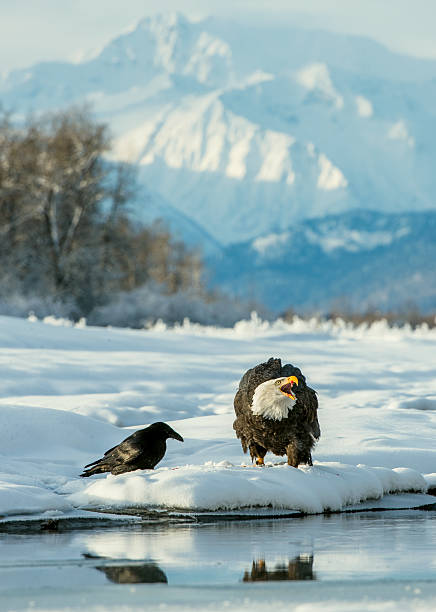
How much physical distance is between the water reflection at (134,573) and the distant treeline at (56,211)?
3269 centimetres

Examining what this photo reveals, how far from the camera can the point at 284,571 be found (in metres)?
6.10

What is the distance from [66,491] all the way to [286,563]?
332 centimetres

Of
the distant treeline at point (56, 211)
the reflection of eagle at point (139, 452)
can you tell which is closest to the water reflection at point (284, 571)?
the reflection of eagle at point (139, 452)

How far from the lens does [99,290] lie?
42.1 m

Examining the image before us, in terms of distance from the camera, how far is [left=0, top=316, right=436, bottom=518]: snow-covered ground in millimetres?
8599

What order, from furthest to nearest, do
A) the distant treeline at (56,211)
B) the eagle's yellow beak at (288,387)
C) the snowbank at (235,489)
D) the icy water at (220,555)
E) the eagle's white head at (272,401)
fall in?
the distant treeline at (56,211) < the eagle's white head at (272,401) < the eagle's yellow beak at (288,387) < the snowbank at (235,489) < the icy water at (220,555)

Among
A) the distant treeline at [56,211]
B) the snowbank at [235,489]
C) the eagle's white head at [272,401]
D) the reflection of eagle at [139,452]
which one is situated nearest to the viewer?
the snowbank at [235,489]

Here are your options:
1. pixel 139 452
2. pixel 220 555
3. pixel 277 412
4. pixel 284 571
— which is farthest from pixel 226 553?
pixel 139 452

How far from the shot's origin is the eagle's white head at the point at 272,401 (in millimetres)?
8891

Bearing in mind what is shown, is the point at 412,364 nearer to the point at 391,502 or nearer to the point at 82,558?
the point at 391,502

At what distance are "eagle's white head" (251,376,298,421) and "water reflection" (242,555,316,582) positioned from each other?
2.44 meters

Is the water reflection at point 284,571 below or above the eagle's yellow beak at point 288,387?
below

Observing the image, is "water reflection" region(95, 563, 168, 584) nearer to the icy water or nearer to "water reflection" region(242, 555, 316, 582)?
the icy water

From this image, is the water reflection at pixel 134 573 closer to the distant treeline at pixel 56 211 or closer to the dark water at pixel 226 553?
the dark water at pixel 226 553
